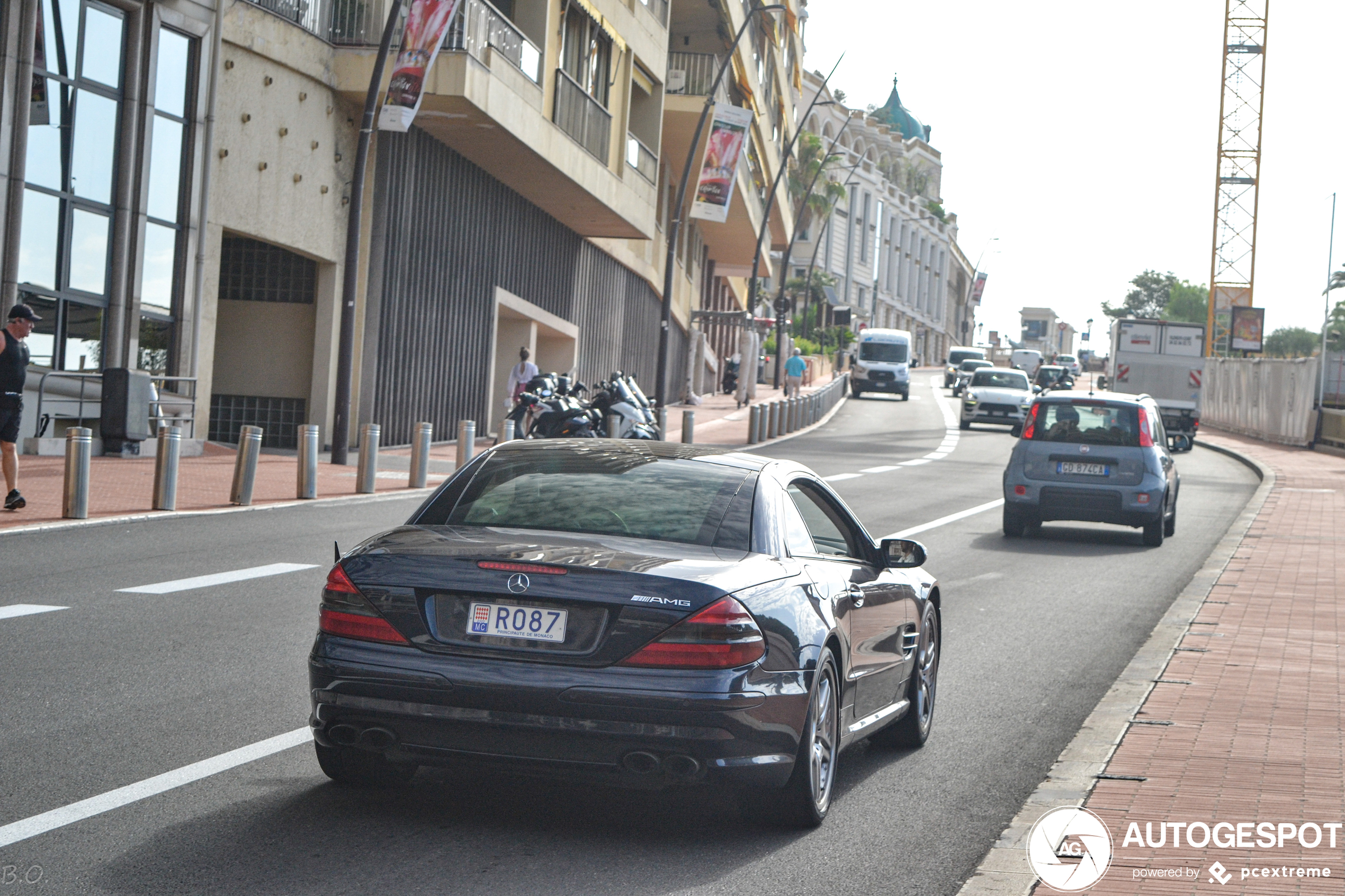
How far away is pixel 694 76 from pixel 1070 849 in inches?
1601

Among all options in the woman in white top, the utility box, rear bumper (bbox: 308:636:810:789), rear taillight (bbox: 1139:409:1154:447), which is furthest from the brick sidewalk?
the woman in white top

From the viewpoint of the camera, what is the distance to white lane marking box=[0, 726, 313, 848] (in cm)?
499

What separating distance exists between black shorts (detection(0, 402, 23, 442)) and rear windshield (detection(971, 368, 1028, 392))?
38061 mm

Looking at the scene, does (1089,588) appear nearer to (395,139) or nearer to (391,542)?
(391,542)

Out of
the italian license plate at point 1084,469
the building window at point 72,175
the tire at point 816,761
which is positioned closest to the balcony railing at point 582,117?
the building window at point 72,175

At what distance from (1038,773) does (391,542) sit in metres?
2.91

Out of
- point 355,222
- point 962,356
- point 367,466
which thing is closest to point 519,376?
point 355,222

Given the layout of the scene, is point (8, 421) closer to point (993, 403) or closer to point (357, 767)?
point (357, 767)

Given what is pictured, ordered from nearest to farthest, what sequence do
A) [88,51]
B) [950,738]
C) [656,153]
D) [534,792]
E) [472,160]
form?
[534,792] < [950,738] < [88,51] < [472,160] < [656,153]

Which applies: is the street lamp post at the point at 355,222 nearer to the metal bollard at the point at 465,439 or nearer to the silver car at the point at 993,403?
the metal bollard at the point at 465,439

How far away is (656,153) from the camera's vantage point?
4094cm

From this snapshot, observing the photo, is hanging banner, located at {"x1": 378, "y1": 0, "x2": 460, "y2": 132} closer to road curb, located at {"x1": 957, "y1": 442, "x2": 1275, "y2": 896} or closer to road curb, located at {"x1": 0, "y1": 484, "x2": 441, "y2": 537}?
road curb, located at {"x1": 0, "y1": 484, "x2": 441, "y2": 537}

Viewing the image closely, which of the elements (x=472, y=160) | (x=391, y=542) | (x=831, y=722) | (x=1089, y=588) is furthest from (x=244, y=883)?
(x=472, y=160)

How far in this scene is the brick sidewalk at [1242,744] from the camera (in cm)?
516
